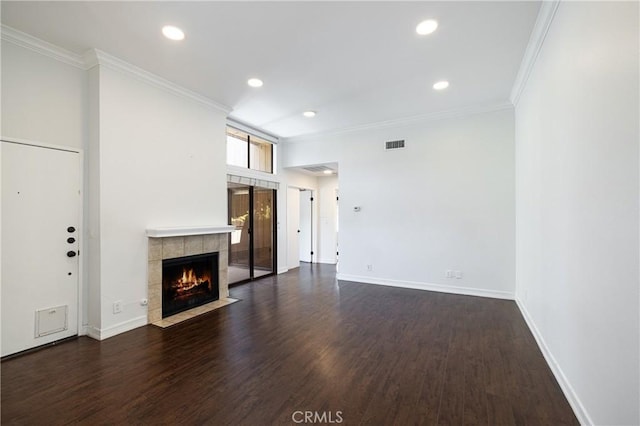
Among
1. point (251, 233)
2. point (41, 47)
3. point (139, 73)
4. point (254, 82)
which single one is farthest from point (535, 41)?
point (251, 233)

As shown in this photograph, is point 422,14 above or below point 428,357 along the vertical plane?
above

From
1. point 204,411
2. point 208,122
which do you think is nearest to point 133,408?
point 204,411

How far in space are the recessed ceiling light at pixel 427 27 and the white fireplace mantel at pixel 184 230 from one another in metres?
3.68

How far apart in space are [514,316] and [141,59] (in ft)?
19.0

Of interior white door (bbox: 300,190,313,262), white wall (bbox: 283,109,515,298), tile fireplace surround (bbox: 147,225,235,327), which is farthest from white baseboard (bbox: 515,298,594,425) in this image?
interior white door (bbox: 300,190,313,262)

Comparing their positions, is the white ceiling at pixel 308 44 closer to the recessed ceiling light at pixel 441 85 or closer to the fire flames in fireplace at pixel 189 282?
the recessed ceiling light at pixel 441 85

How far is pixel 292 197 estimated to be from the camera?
7.50 metres

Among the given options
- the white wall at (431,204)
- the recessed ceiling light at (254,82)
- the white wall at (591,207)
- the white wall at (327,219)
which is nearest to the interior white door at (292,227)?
the white wall at (327,219)

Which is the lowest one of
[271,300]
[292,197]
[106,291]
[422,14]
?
[271,300]

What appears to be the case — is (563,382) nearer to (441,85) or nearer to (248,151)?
(441,85)

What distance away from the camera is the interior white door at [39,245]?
2.81 meters

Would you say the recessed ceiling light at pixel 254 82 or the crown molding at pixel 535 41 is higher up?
the recessed ceiling light at pixel 254 82

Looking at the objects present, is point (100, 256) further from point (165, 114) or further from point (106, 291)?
point (165, 114)

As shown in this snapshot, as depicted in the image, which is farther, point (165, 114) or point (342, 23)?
point (165, 114)
